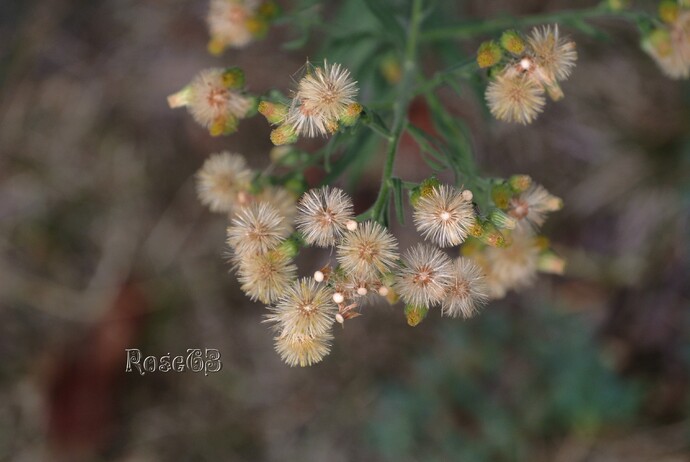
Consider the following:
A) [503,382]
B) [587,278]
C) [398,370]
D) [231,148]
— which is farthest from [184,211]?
[587,278]

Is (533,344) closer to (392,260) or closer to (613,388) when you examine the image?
(613,388)

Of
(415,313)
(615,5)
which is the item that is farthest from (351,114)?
(615,5)

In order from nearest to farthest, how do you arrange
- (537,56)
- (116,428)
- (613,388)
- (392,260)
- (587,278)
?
(392,260)
(537,56)
(613,388)
(587,278)
(116,428)

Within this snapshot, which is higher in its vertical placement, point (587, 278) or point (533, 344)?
point (587, 278)

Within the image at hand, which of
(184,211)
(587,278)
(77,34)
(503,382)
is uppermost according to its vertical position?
(77,34)

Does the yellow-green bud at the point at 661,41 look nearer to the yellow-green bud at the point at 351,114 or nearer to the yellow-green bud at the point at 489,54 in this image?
the yellow-green bud at the point at 489,54

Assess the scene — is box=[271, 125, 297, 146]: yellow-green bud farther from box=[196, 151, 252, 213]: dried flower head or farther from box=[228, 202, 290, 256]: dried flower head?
box=[196, 151, 252, 213]: dried flower head

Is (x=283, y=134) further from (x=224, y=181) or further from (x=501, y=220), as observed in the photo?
(x=501, y=220)
